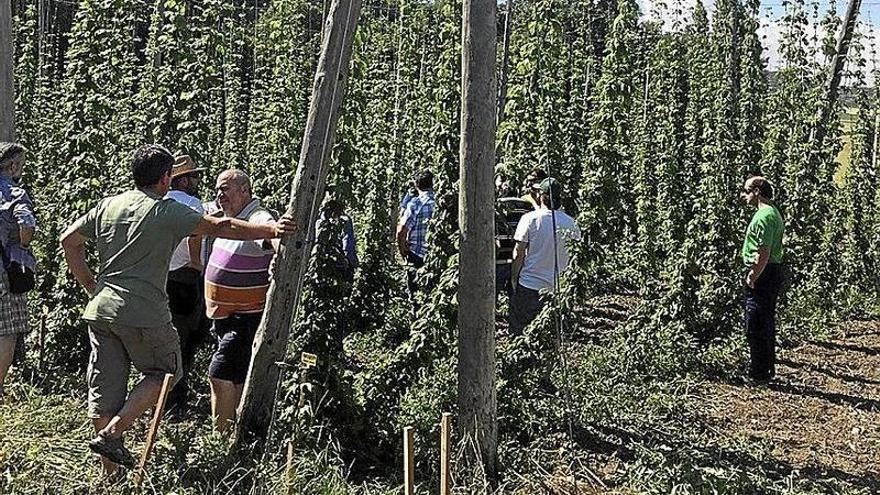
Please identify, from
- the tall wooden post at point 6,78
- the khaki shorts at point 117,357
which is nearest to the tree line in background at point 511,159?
the tall wooden post at point 6,78

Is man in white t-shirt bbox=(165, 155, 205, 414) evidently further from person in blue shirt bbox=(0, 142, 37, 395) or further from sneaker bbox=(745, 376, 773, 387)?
sneaker bbox=(745, 376, 773, 387)

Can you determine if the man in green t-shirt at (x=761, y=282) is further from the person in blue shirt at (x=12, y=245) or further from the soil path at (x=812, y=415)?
the person in blue shirt at (x=12, y=245)

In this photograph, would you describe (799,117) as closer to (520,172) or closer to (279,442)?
(520,172)

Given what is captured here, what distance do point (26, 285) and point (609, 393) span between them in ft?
13.7

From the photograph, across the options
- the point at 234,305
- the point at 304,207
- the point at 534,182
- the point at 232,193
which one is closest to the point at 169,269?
the point at 234,305

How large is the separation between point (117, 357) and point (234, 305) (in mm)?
857

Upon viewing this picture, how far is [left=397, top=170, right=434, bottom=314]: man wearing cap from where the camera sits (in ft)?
28.3

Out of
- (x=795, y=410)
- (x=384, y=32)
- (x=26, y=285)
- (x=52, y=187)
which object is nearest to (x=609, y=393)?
(x=795, y=410)

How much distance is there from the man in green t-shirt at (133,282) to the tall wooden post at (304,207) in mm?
373

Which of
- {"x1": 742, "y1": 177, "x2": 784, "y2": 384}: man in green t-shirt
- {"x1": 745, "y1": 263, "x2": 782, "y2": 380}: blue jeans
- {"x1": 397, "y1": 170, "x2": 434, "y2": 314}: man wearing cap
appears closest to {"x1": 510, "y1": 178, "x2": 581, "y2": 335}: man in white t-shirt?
{"x1": 397, "y1": 170, "x2": 434, "y2": 314}: man wearing cap

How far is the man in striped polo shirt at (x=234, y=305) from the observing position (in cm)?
542

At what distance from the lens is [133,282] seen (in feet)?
15.2

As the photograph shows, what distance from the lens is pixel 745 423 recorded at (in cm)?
688

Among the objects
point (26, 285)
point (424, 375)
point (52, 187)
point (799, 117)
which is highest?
point (799, 117)
